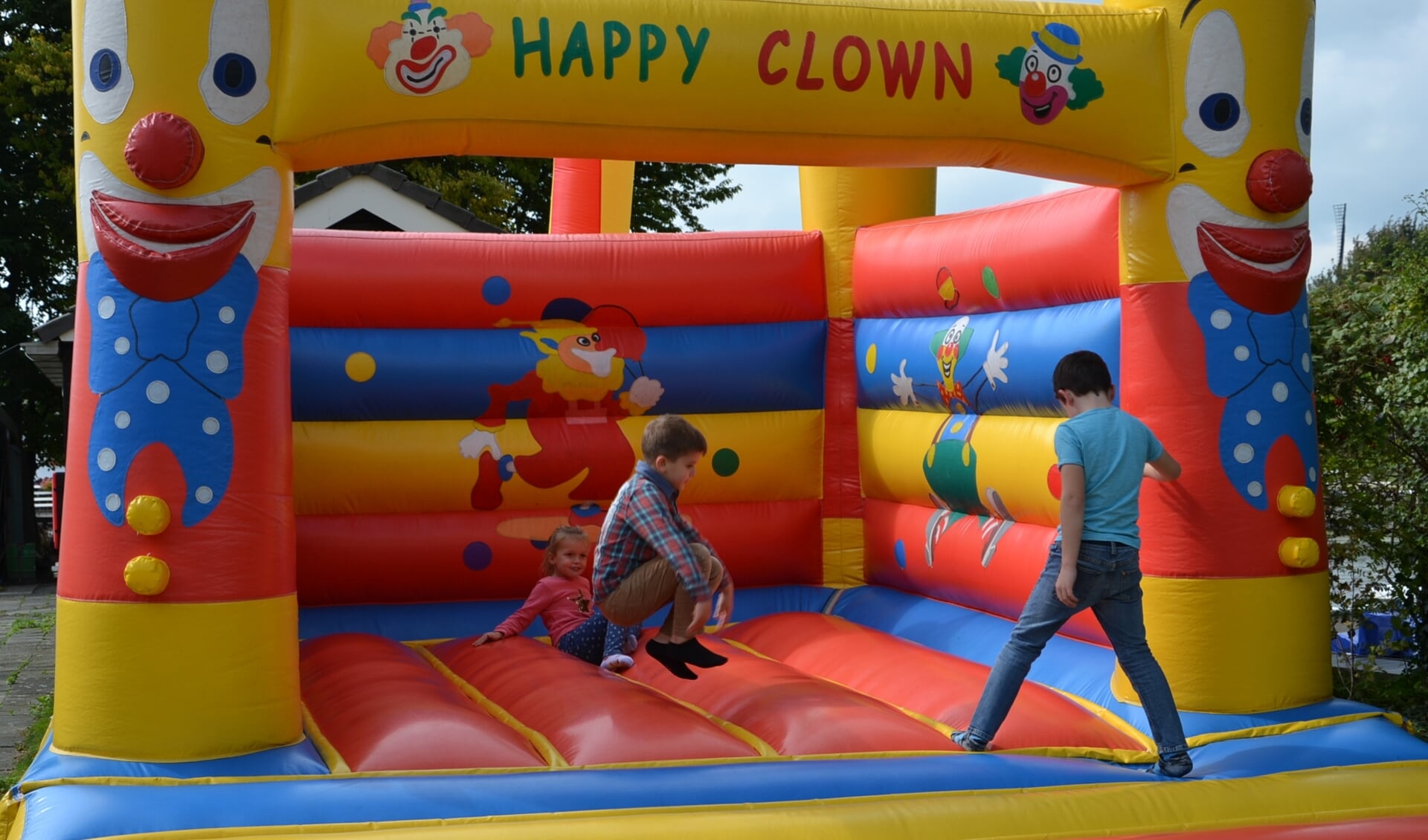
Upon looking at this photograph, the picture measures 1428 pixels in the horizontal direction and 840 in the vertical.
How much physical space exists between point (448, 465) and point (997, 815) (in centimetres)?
267

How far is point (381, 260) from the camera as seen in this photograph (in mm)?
5039

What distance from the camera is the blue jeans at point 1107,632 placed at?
11.1 ft

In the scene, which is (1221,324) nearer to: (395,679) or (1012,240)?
(1012,240)

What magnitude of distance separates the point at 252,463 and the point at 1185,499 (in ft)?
8.05

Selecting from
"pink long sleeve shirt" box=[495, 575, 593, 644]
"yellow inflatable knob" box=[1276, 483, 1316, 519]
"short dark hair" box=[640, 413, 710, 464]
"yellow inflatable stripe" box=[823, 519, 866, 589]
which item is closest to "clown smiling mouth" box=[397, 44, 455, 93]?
"short dark hair" box=[640, 413, 710, 464]

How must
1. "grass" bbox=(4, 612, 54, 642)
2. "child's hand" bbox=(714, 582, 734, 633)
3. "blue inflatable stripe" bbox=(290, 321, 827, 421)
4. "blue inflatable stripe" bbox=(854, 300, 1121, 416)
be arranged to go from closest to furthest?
"child's hand" bbox=(714, 582, 734, 633) → "blue inflatable stripe" bbox=(854, 300, 1121, 416) → "blue inflatable stripe" bbox=(290, 321, 827, 421) → "grass" bbox=(4, 612, 54, 642)

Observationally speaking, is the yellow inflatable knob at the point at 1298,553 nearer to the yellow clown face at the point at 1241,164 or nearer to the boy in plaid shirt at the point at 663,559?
the yellow clown face at the point at 1241,164

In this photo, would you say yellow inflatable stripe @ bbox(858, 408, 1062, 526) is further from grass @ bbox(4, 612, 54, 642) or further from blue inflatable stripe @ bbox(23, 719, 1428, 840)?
grass @ bbox(4, 612, 54, 642)

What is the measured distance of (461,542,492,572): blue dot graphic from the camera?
509cm

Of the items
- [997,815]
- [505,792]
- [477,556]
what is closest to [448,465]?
[477,556]

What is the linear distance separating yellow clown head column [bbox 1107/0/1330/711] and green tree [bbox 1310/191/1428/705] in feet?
3.50

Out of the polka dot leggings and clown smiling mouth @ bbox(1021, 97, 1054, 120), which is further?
the polka dot leggings

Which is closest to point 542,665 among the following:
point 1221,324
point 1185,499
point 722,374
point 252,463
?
point 252,463

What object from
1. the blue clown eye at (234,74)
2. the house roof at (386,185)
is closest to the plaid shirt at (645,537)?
the blue clown eye at (234,74)
